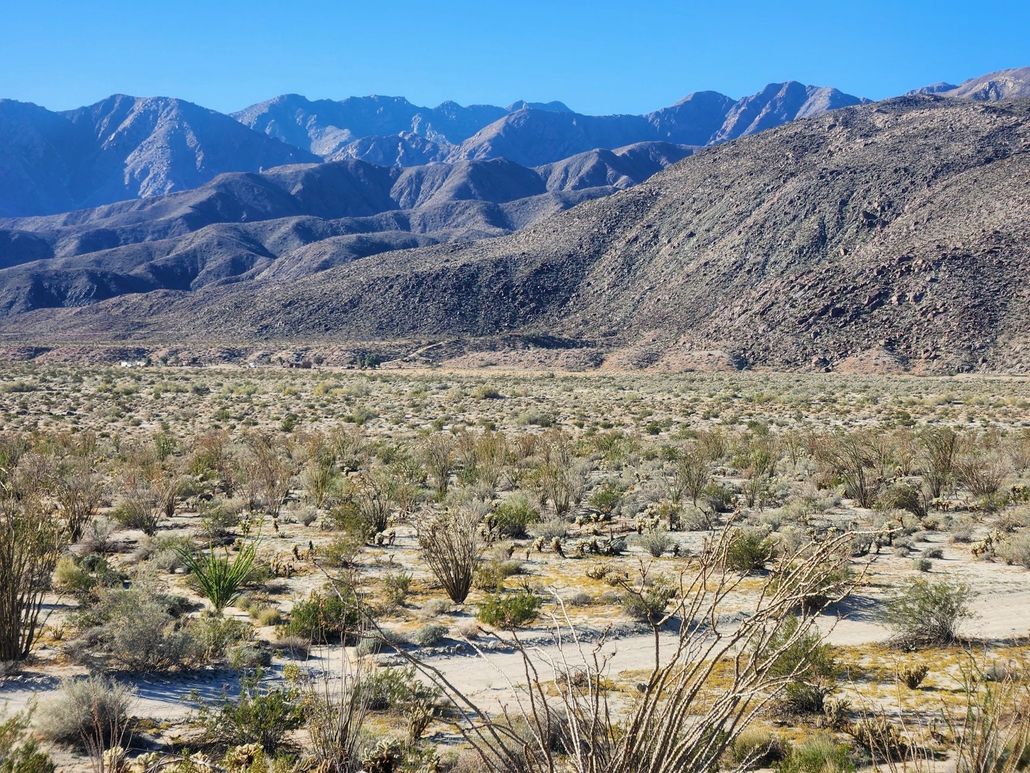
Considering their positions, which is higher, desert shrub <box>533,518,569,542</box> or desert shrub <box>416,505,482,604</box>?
desert shrub <box>416,505,482,604</box>

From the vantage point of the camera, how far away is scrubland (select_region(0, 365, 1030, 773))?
170 inches

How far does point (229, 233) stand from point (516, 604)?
146085 millimetres

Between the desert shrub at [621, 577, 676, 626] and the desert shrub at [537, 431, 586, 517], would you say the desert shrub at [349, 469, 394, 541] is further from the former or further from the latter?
the desert shrub at [621, 577, 676, 626]

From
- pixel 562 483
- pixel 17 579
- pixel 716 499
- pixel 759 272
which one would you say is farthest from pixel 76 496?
pixel 759 272

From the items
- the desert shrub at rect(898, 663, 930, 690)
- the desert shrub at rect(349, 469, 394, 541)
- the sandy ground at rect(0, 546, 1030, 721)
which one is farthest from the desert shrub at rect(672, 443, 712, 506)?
the desert shrub at rect(898, 663, 930, 690)

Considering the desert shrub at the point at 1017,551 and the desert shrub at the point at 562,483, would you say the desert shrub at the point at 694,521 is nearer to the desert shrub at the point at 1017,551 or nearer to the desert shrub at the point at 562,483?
the desert shrub at the point at 562,483

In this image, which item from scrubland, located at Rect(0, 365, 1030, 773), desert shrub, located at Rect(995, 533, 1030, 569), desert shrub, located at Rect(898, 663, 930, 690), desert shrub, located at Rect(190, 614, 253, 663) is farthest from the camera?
desert shrub, located at Rect(995, 533, 1030, 569)

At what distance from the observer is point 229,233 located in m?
141

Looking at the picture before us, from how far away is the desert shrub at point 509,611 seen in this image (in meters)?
8.00

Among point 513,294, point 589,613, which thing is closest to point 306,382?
point 513,294

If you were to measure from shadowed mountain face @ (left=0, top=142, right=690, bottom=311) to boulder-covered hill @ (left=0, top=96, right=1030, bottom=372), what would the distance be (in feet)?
67.2

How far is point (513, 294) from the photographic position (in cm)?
7838

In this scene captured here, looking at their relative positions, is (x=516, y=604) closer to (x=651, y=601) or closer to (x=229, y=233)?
(x=651, y=601)

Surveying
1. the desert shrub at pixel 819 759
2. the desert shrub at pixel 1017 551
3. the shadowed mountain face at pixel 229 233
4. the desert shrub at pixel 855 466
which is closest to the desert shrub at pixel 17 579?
the desert shrub at pixel 819 759
